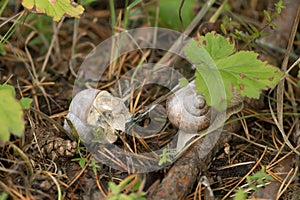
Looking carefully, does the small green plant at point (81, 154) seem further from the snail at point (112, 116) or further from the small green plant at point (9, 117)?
the small green plant at point (9, 117)

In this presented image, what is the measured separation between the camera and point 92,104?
6.94 feet

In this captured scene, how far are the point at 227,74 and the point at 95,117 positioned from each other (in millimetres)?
699

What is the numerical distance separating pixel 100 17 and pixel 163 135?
1.29 metres

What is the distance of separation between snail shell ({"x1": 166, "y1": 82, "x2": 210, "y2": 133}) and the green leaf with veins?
3.0 inches

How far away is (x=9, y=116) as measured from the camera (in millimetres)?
1665

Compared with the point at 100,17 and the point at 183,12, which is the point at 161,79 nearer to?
the point at 183,12

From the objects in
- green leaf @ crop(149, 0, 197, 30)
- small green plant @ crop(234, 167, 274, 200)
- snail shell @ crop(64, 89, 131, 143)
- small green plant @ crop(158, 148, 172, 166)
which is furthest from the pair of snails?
green leaf @ crop(149, 0, 197, 30)

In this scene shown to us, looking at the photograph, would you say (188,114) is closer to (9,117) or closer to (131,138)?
(131,138)

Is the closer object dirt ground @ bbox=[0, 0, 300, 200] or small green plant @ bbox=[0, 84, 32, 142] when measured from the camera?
small green plant @ bbox=[0, 84, 32, 142]

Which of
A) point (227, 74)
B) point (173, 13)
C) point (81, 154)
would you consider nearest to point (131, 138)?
point (81, 154)

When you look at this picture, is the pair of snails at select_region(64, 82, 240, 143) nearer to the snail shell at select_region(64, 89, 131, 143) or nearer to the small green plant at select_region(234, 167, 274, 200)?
the snail shell at select_region(64, 89, 131, 143)

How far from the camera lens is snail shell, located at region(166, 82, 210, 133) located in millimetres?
2096

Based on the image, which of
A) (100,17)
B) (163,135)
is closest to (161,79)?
(163,135)

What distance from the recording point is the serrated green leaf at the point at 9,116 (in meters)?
1.64
